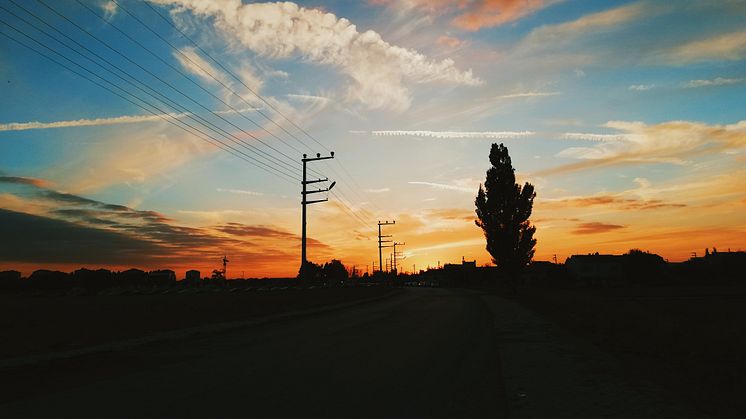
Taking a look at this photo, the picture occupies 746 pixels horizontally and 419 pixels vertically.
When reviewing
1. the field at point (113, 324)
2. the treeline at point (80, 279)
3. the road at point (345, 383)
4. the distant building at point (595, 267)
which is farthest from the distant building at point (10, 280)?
the road at point (345, 383)

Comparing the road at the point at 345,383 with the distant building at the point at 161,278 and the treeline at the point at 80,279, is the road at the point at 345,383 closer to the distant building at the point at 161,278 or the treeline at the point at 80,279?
the treeline at the point at 80,279

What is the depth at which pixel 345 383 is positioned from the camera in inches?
336

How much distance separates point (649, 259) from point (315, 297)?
7924cm

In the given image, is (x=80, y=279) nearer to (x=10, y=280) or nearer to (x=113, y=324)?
(x=10, y=280)

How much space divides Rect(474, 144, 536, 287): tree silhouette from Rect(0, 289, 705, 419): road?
40731mm

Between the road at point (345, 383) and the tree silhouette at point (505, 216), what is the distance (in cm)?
4073

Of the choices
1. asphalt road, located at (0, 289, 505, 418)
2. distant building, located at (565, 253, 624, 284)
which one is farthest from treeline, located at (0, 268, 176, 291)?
asphalt road, located at (0, 289, 505, 418)

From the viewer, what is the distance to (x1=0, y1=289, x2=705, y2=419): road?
679cm

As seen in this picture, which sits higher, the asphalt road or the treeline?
the treeline

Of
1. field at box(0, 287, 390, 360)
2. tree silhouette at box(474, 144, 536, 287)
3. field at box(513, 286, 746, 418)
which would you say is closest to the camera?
field at box(513, 286, 746, 418)

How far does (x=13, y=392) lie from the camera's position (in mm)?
8602

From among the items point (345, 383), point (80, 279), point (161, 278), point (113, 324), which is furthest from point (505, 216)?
point (161, 278)

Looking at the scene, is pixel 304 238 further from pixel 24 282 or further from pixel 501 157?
pixel 24 282

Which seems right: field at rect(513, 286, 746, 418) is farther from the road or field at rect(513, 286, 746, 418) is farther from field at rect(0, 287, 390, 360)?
field at rect(0, 287, 390, 360)
